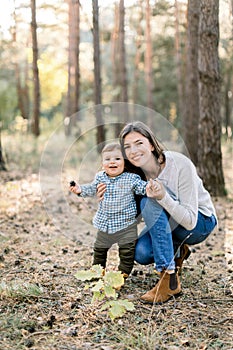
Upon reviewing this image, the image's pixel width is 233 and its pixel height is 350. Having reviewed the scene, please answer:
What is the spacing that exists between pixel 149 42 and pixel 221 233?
12.6 m

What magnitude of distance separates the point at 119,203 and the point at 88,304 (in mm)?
775

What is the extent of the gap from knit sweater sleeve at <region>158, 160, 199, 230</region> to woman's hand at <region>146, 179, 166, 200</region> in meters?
0.08

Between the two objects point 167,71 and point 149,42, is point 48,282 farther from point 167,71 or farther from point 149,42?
point 167,71

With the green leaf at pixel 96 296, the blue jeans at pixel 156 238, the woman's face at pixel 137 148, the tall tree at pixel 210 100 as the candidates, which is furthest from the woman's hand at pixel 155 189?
the tall tree at pixel 210 100

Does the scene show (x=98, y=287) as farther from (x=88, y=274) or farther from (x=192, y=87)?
(x=192, y=87)

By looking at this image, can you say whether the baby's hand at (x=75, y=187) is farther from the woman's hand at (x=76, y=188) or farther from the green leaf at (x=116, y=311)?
the green leaf at (x=116, y=311)

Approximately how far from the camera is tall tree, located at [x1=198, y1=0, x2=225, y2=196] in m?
7.49

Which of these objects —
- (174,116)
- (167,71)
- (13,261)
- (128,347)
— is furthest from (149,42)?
(128,347)

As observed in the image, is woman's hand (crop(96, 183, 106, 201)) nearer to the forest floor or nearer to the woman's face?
the woman's face

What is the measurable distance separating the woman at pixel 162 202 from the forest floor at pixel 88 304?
0.87 feet

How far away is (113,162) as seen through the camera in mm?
3879

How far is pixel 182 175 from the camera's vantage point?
3.80 metres

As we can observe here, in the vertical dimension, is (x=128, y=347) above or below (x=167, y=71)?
below

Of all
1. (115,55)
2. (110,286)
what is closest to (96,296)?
(110,286)
